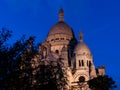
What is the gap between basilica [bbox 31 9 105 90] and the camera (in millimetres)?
82250

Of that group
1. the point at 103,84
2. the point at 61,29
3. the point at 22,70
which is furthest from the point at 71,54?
the point at 22,70

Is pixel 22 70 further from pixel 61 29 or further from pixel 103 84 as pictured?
pixel 61 29

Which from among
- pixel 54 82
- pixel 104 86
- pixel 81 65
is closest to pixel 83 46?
pixel 81 65

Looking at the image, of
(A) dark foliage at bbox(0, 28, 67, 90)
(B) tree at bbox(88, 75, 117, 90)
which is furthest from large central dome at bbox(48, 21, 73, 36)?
(A) dark foliage at bbox(0, 28, 67, 90)

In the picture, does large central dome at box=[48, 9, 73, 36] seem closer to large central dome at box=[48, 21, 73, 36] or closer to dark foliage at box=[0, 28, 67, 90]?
large central dome at box=[48, 21, 73, 36]

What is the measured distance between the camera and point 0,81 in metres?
27.1

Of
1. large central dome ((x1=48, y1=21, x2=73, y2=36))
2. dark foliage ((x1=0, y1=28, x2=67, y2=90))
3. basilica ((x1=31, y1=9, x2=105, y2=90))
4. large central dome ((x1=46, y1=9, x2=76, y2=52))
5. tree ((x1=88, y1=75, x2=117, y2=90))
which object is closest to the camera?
dark foliage ((x1=0, y1=28, x2=67, y2=90))

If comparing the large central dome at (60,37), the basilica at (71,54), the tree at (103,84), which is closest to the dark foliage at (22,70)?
the tree at (103,84)

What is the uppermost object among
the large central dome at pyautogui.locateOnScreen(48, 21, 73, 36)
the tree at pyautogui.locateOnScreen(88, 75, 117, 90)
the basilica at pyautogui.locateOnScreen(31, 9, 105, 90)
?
the large central dome at pyautogui.locateOnScreen(48, 21, 73, 36)

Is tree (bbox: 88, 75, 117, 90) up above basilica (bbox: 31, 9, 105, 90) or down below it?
below

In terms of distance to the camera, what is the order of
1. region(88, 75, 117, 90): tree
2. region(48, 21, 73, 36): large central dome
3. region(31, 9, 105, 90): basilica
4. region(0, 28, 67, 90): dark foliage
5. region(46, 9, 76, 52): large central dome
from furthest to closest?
region(48, 21, 73, 36): large central dome
region(46, 9, 76, 52): large central dome
region(31, 9, 105, 90): basilica
region(88, 75, 117, 90): tree
region(0, 28, 67, 90): dark foliage

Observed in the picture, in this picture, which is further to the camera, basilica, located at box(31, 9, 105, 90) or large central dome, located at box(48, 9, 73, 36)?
large central dome, located at box(48, 9, 73, 36)

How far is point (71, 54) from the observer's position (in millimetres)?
90750

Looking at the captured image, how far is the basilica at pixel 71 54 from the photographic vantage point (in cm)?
8225
